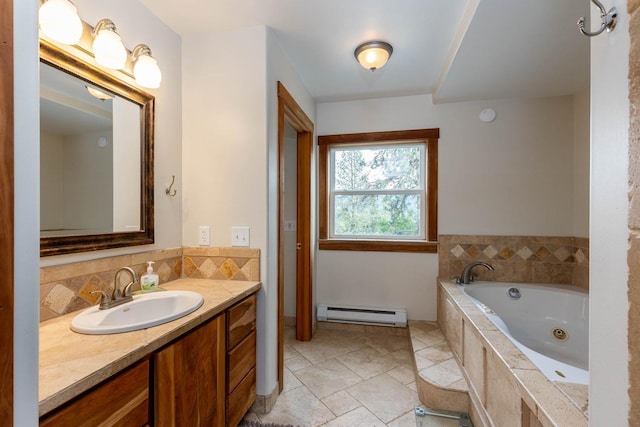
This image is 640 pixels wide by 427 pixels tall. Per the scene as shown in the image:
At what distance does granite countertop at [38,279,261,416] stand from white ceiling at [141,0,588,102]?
167 cm

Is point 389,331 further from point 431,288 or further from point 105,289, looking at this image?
point 105,289

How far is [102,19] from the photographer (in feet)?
4.50

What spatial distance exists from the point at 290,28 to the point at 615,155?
1.80m

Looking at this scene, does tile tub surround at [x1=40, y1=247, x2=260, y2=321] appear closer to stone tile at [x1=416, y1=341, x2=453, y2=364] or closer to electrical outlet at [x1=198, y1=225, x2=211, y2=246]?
electrical outlet at [x1=198, y1=225, x2=211, y2=246]

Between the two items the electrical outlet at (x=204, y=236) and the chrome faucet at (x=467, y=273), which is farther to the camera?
the chrome faucet at (x=467, y=273)

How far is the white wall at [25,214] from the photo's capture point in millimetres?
502

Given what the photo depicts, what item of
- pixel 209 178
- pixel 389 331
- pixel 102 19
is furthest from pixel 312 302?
pixel 102 19

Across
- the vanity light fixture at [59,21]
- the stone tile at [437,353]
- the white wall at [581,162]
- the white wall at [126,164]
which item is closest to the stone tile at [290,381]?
the stone tile at [437,353]

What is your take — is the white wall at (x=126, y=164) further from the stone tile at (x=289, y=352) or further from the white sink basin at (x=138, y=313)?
the stone tile at (x=289, y=352)

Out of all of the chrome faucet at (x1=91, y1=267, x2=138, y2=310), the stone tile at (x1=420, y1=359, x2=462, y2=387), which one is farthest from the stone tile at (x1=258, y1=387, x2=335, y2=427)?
the chrome faucet at (x1=91, y1=267, x2=138, y2=310)

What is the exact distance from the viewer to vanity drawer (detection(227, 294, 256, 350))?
1.46 metres

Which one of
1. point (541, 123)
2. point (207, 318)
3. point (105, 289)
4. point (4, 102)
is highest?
point (541, 123)

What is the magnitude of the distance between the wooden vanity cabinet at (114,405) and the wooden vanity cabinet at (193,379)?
6 centimetres

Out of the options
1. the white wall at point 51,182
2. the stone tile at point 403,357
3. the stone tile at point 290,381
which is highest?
the white wall at point 51,182
